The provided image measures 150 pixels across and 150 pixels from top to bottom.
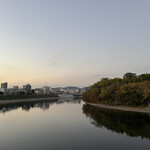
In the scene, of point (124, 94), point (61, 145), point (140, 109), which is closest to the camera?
point (61, 145)

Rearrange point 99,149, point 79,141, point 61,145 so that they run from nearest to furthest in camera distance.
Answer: point 99,149
point 61,145
point 79,141

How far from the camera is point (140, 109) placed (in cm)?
3400

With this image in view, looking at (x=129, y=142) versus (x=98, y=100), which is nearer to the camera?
(x=129, y=142)

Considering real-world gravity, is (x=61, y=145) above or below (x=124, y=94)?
below

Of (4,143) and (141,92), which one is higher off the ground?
(141,92)

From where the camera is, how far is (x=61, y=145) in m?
14.0

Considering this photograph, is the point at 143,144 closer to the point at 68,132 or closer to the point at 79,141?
the point at 79,141

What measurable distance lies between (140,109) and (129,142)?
21.0m

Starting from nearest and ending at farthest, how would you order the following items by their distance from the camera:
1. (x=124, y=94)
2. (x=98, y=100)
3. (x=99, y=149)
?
(x=99, y=149) → (x=124, y=94) → (x=98, y=100)

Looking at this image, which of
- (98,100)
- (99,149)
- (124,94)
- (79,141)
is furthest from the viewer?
(98,100)

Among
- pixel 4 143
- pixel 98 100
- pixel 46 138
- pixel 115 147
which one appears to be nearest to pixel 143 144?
pixel 115 147

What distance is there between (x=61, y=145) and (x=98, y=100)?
3674 cm

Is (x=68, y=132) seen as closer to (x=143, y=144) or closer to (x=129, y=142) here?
(x=129, y=142)

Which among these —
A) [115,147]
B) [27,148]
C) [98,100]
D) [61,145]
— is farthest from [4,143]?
[98,100]
